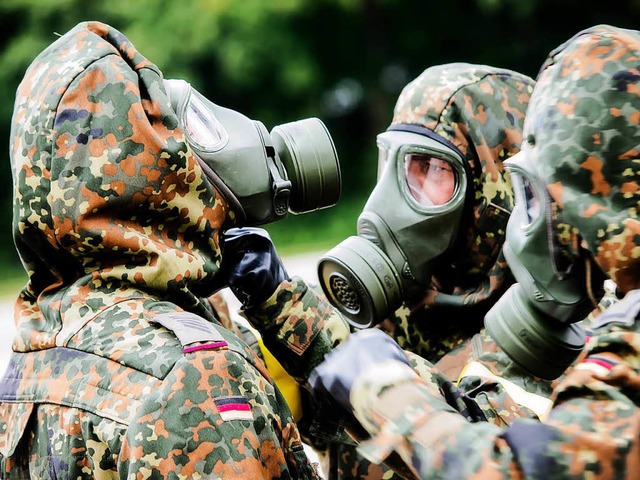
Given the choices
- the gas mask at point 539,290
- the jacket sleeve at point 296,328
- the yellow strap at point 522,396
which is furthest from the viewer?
the yellow strap at point 522,396

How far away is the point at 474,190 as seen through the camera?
10.1 ft

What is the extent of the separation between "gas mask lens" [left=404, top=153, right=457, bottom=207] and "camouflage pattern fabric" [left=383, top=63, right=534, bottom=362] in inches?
3.0

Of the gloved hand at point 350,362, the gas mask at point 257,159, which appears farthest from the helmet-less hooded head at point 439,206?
the gloved hand at point 350,362

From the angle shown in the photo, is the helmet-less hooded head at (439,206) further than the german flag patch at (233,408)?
Yes

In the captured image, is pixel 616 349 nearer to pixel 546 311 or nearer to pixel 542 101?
pixel 542 101

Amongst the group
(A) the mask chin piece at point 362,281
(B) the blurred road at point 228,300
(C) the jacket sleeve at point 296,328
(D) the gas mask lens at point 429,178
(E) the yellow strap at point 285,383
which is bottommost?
(B) the blurred road at point 228,300

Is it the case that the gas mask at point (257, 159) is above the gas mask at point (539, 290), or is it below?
above

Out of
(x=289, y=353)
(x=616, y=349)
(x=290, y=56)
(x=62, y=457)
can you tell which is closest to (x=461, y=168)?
(x=289, y=353)

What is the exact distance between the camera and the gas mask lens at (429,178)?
3.09 m

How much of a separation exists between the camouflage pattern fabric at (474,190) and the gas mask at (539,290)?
396 mm

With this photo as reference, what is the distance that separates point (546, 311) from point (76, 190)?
4.13 feet

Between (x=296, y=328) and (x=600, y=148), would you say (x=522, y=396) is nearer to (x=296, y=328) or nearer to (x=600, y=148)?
(x=296, y=328)

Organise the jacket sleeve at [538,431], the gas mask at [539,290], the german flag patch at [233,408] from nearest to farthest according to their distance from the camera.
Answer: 1. the jacket sleeve at [538,431]
2. the german flag patch at [233,408]
3. the gas mask at [539,290]

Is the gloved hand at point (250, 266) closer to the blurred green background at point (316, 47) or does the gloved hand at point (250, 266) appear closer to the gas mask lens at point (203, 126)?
the gas mask lens at point (203, 126)
